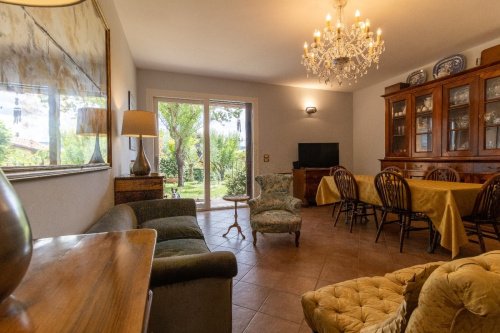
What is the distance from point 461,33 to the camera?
3295mm

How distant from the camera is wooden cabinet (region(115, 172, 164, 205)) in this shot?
2461 mm

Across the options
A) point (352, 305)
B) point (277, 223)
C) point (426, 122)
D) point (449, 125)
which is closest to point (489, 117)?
point (449, 125)

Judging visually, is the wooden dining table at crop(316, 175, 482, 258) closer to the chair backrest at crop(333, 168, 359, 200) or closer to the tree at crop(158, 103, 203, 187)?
the chair backrest at crop(333, 168, 359, 200)

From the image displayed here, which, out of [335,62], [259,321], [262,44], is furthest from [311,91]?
[259,321]

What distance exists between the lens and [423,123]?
422cm

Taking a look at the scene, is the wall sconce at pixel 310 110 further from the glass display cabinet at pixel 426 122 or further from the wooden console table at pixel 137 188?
the wooden console table at pixel 137 188

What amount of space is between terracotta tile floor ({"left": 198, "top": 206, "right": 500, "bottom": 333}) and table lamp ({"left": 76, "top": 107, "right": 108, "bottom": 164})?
149cm

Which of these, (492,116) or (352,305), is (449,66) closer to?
(492,116)

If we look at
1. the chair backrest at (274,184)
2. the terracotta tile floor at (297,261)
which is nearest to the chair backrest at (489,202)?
the terracotta tile floor at (297,261)

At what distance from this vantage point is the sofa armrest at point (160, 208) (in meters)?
2.40

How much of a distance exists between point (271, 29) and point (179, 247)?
9.05ft

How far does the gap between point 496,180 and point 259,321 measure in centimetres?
253

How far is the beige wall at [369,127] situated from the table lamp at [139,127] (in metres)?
4.70

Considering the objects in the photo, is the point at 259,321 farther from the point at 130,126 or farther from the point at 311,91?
the point at 311,91
